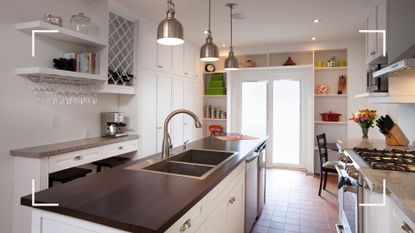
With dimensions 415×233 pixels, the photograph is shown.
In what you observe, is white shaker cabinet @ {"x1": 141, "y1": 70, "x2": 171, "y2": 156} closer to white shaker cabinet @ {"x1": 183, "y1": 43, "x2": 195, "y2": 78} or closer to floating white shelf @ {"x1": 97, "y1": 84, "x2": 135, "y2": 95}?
floating white shelf @ {"x1": 97, "y1": 84, "x2": 135, "y2": 95}

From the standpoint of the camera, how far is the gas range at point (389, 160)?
5.11ft

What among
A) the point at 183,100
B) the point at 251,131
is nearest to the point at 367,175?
the point at 183,100

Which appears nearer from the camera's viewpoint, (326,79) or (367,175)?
(367,175)

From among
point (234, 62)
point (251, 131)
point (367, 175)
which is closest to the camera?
point (367, 175)

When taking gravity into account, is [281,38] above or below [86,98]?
above

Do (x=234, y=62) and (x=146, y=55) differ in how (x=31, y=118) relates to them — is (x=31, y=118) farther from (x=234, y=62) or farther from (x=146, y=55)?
(x=234, y=62)

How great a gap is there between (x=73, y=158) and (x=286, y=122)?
399cm

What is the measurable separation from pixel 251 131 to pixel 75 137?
3442 mm

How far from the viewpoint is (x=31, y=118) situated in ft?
8.25

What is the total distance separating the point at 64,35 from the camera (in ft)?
8.48

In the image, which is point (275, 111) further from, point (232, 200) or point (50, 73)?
point (50, 73)

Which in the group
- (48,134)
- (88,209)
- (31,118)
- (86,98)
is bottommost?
(88,209)

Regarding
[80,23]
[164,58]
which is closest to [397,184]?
[80,23]

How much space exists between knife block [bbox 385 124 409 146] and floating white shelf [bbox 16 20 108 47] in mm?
3271
